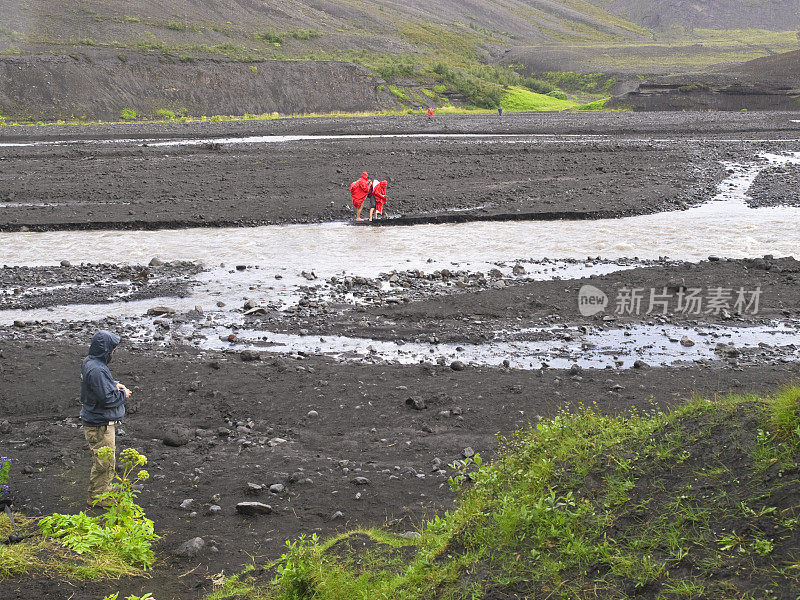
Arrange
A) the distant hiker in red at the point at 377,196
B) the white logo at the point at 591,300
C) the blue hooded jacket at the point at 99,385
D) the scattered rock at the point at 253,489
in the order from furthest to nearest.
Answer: the distant hiker in red at the point at 377,196
the white logo at the point at 591,300
the scattered rock at the point at 253,489
the blue hooded jacket at the point at 99,385

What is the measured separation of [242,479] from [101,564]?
209 centimetres

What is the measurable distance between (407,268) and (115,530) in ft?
37.9

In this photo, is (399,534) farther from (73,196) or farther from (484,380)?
(73,196)

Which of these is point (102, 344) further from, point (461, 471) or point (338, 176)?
point (338, 176)

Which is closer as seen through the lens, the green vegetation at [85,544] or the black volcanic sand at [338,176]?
the green vegetation at [85,544]

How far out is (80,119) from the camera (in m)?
55.3

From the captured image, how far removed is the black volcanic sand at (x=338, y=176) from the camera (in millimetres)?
23266

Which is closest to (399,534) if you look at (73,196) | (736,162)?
(73,196)

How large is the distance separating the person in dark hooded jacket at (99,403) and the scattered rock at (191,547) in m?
1.24

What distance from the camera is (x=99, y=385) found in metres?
7.25

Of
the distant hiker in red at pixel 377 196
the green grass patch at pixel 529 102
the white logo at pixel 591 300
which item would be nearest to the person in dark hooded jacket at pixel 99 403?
the white logo at pixel 591 300

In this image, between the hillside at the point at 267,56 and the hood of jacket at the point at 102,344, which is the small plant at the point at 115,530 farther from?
the hillside at the point at 267,56

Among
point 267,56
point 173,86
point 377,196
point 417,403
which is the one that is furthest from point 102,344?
point 267,56

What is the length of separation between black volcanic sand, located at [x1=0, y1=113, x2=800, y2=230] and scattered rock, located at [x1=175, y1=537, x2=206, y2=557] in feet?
54.5
